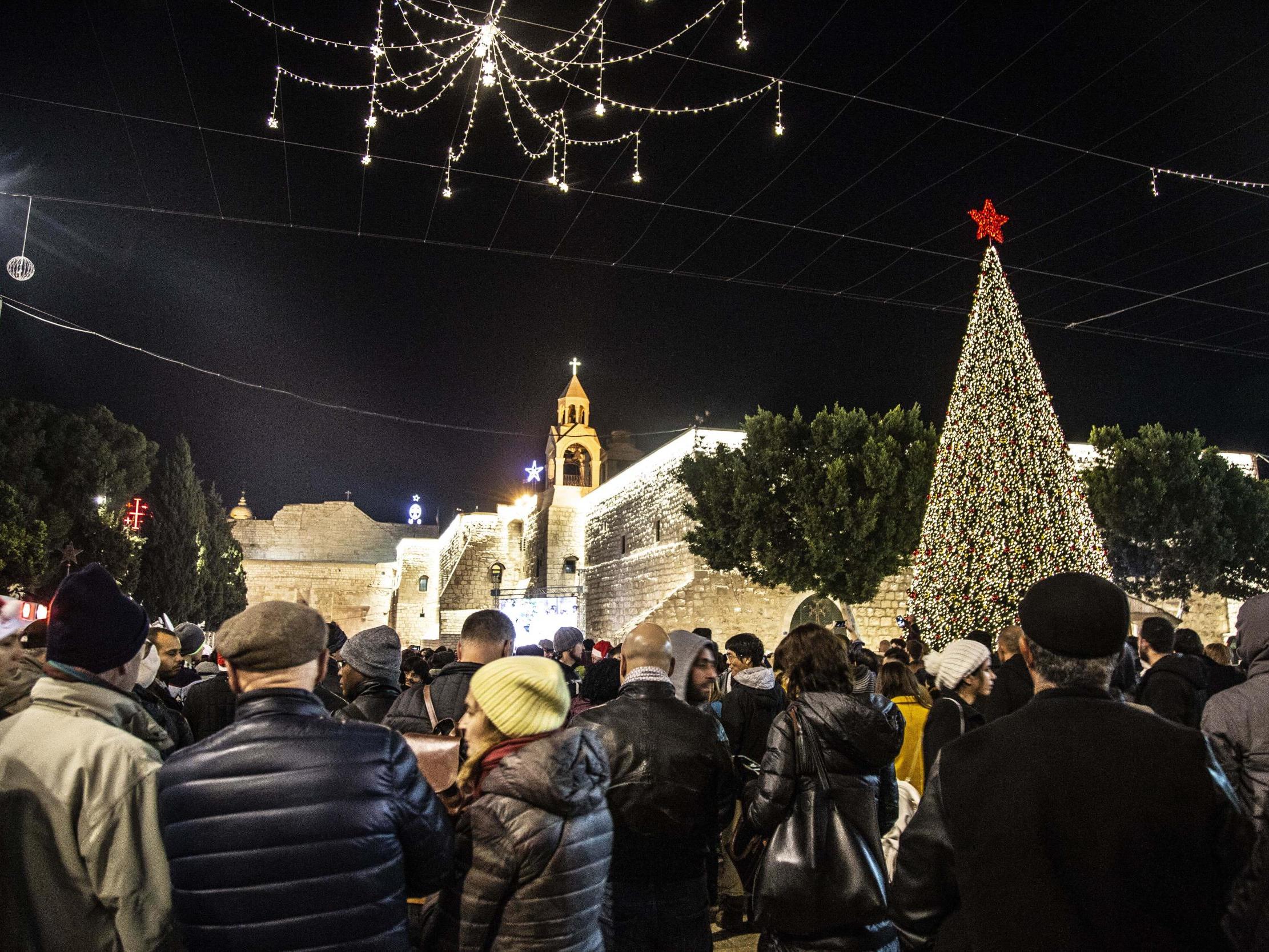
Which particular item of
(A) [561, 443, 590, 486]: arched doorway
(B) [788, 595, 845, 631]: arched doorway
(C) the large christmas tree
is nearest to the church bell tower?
(A) [561, 443, 590, 486]: arched doorway

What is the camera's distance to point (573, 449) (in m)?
32.5

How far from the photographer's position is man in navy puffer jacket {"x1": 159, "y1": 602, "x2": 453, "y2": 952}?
1.85 m

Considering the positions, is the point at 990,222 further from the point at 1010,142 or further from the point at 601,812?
the point at 601,812

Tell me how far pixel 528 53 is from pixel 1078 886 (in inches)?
281

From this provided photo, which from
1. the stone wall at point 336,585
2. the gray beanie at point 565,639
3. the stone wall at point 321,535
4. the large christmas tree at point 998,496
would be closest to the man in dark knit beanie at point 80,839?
the gray beanie at point 565,639

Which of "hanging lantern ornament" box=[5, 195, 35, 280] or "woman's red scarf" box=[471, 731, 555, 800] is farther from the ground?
"hanging lantern ornament" box=[5, 195, 35, 280]

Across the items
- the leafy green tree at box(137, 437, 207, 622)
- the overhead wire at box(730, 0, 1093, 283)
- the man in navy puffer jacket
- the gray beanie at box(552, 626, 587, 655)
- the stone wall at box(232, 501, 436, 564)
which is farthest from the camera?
the stone wall at box(232, 501, 436, 564)

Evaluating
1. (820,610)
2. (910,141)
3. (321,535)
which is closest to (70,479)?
(820,610)

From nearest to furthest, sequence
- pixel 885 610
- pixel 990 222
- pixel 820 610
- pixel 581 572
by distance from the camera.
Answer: pixel 990 222
pixel 820 610
pixel 885 610
pixel 581 572

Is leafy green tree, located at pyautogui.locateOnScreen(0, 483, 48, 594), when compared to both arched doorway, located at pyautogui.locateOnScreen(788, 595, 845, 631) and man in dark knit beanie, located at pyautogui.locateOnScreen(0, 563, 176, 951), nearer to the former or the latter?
arched doorway, located at pyautogui.locateOnScreen(788, 595, 845, 631)

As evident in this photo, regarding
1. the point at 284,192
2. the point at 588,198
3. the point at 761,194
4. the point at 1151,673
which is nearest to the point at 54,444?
the point at 284,192

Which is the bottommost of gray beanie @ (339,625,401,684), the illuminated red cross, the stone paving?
the stone paving

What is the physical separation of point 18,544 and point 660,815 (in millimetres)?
22171

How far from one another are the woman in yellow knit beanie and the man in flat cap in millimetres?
903
